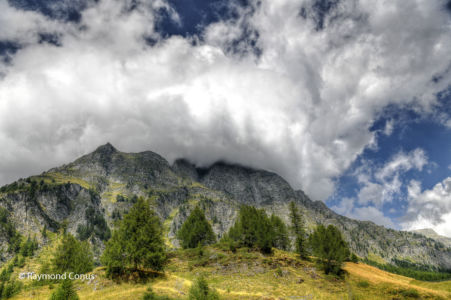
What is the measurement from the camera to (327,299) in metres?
36.7

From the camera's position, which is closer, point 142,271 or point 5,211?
point 142,271

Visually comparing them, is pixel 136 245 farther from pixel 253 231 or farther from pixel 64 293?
pixel 253 231

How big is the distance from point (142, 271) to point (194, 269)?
13963 mm

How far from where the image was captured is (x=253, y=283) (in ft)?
140

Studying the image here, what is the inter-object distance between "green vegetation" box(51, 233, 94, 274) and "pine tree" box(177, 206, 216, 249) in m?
25.9

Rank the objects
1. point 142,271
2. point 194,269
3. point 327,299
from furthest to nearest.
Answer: point 194,269
point 142,271
point 327,299

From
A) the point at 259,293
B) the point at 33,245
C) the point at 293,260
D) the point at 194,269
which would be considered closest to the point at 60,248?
the point at 194,269

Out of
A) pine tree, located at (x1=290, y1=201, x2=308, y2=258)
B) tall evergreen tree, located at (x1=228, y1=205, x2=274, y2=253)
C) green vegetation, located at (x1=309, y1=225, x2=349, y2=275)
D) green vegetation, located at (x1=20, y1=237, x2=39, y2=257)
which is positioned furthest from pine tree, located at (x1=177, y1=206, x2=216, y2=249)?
green vegetation, located at (x1=20, y1=237, x2=39, y2=257)

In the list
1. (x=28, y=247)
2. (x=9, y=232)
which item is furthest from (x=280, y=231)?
(x=9, y=232)

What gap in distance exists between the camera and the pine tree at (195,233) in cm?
7156

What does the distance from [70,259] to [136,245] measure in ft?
81.8

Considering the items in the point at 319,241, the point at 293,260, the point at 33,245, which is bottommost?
the point at 33,245

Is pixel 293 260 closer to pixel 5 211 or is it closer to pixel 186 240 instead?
pixel 186 240

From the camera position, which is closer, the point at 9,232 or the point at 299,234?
the point at 299,234
